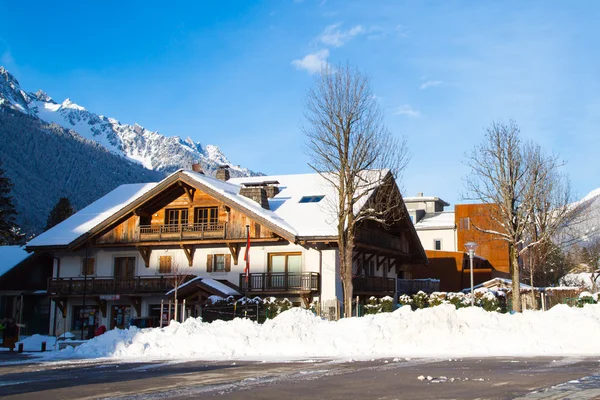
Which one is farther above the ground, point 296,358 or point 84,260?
point 84,260

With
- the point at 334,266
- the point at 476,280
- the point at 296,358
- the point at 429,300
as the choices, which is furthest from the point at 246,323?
the point at 476,280

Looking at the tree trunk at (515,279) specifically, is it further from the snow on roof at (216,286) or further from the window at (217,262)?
the window at (217,262)

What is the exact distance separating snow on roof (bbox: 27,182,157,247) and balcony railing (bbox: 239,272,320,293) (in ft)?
28.2

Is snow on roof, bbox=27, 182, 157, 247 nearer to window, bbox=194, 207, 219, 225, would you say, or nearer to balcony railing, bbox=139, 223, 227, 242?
balcony railing, bbox=139, 223, 227, 242

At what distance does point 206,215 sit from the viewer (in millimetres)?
42719

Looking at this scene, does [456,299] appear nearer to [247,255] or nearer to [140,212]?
[247,255]

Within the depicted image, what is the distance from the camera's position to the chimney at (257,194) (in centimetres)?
4244

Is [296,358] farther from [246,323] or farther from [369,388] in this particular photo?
[369,388]

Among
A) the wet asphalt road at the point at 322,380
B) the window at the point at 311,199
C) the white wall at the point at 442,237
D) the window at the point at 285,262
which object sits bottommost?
the wet asphalt road at the point at 322,380

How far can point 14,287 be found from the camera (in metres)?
47.5

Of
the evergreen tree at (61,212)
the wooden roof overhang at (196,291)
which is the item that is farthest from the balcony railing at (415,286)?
the evergreen tree at (61,212)

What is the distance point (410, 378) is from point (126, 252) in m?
31.8

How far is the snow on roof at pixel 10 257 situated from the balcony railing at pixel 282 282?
56.9 ft

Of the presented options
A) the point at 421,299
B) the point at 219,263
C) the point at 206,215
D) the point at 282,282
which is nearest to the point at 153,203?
the point at 206,215
